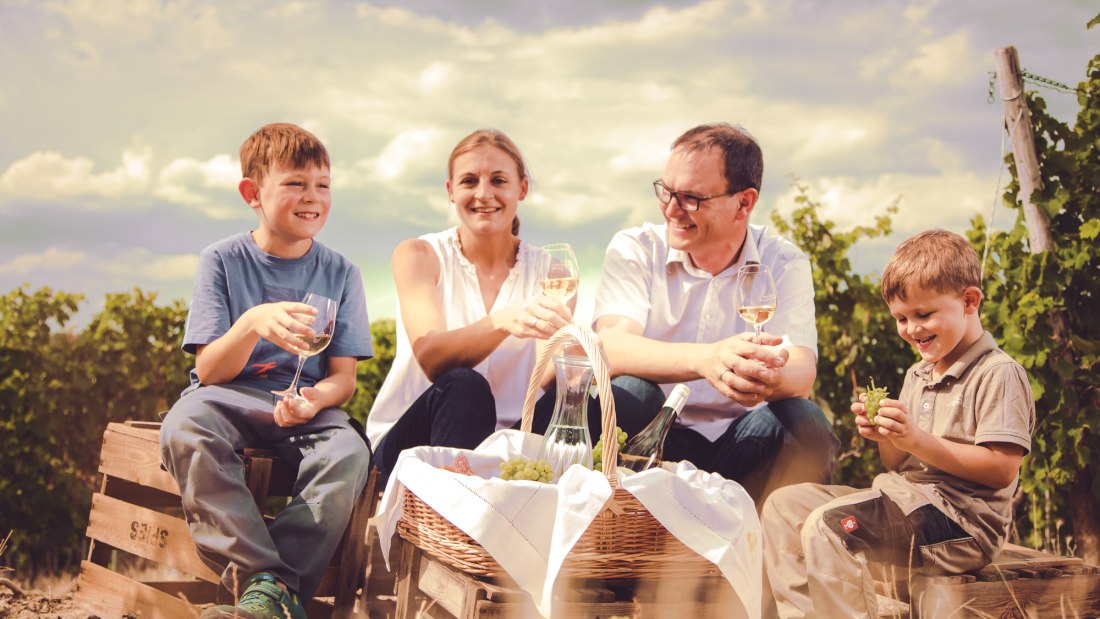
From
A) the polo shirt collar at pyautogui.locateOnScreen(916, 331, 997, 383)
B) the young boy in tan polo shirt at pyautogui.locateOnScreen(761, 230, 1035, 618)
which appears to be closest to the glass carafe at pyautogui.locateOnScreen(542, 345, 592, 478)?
the young boy in tan polo shirt at pyautogui.locateOnScreen(761, 230, 1035, 618)

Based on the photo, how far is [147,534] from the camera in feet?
12.1

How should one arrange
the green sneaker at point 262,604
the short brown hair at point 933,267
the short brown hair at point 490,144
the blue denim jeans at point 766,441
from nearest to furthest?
the green sneaker at point 262,604
the short brown hair at point 933,267
the blue denim jeans at point 766,441
the short brown hair at point 490,144

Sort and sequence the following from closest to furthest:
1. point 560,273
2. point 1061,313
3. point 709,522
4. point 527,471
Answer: point 709,522 → point 527,471 → point 560,273 → point 1061,313

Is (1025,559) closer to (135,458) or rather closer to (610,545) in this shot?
(610,545)

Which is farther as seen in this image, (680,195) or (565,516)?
(680,195)

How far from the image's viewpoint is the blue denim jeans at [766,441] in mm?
3301

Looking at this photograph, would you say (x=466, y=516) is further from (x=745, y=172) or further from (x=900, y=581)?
(x=745, y=172)

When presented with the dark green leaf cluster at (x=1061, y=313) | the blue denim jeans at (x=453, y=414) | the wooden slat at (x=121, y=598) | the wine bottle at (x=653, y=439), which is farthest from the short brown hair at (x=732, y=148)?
the wooden slat at (x=121, y=598)

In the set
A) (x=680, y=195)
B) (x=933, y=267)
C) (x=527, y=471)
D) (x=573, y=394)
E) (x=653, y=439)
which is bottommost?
(x=527, y=471)

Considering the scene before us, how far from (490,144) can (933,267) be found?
72.1 inches

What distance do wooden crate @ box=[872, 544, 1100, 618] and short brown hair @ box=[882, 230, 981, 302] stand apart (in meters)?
0.87

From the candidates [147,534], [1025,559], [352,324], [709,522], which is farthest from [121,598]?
[1025,559]

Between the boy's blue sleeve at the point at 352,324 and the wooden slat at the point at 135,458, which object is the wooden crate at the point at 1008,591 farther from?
the wooden slat at the point at 135,458

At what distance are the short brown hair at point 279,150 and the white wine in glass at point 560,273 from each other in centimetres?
117
